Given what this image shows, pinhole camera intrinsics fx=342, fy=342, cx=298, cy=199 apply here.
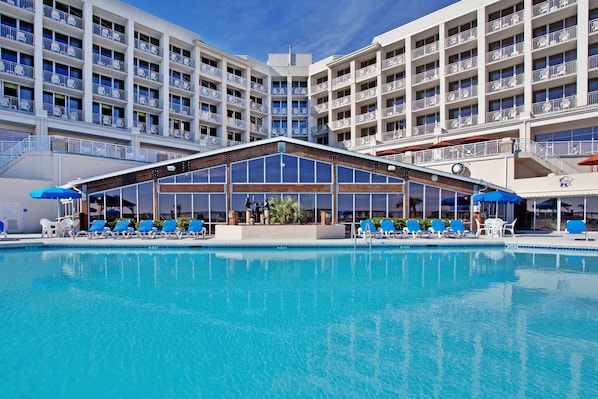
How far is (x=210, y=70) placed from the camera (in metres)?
32.7

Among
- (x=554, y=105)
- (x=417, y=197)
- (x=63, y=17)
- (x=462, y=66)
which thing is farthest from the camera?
(x=462, y=66)

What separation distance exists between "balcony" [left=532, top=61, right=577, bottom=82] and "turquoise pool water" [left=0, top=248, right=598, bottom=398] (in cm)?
1902

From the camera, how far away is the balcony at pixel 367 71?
106 feet

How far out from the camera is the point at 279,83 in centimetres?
3916

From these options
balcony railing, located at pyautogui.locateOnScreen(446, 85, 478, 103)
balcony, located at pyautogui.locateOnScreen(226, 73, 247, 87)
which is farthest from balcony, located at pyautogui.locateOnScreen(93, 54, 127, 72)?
balcony railing, located at pyautogui.locateOnScreen(446, 85, 478, 103)

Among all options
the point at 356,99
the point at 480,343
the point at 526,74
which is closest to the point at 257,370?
the point at 480,343

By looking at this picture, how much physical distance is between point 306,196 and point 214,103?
19.7 metres

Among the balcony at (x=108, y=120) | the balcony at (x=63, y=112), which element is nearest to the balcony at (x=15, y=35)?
the balcony at (x=63, y=112)

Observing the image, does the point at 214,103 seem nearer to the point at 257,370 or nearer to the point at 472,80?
the point at 472,80

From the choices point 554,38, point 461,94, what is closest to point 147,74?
point 461,94

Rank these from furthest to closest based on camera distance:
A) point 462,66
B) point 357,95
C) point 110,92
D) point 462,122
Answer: point 357,95, point 462,66, point 462,122, point 110,92

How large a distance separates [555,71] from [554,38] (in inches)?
89.7

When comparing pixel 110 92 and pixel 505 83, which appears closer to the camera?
pixel 505 83

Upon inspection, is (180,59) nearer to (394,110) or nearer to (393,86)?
(393,86)
